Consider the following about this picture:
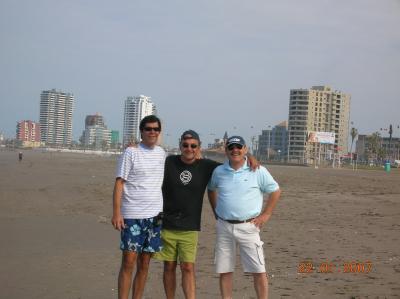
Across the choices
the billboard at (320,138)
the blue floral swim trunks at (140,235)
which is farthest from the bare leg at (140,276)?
the billboard at (320,138)

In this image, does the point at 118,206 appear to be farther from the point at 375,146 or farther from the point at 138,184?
the point at 375,146

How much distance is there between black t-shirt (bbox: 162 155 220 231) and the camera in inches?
191

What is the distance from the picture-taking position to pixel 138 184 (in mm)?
4707

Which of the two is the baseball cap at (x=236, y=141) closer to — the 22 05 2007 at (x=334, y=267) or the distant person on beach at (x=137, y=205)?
the distant person on beach at (x=137, y=205)

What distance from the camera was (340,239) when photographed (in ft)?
31.2

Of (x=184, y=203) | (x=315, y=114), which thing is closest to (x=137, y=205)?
(x=184, y=203)

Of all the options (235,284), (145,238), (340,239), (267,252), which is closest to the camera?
(145,238)

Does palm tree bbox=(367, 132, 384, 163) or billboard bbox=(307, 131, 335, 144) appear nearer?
billboard bbox=(307, 131, 335, 144)

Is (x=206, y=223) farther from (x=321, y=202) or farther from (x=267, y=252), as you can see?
(x=321, y=202)

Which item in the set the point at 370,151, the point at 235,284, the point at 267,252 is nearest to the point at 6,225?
→ the point at 267,252

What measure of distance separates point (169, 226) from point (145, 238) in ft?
0.85

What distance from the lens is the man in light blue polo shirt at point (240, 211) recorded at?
4.77 metres

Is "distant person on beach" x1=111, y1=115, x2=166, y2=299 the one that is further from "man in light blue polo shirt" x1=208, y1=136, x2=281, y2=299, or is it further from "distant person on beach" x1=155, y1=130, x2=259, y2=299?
"man in light blue polo shirt" x1=208, y1=136, x2=281, y2=299

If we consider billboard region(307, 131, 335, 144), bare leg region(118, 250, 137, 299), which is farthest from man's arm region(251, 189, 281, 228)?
billboard region(307, 131, 335, 144)
